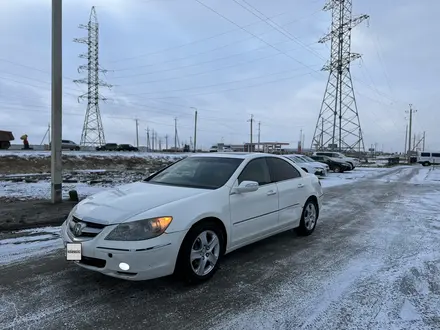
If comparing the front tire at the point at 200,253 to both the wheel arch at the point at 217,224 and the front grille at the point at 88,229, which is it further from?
the front grille at the point at 88,229

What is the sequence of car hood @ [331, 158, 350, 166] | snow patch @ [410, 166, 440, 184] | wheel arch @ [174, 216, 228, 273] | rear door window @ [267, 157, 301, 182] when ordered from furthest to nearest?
car hood @ [331, 158, 350, 166], snow patch @ [410, 166, 440, 184], rear door window @ [267, 157, 301, 182], wheel arch @ [174, 216, 228, 273]

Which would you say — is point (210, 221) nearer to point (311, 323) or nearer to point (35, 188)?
point (311, 323)

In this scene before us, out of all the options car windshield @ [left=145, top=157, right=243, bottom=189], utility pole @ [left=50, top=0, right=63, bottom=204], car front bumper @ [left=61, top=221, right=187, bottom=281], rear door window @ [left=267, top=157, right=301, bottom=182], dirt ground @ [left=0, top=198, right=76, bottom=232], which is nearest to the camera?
car front bumper @ [left=61, top=221, right=187, bottom=281]

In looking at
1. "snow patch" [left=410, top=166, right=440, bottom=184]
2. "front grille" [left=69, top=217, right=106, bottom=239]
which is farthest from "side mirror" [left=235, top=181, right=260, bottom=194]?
"snow patch" [left=410, top=166, right=440, bottom=184]

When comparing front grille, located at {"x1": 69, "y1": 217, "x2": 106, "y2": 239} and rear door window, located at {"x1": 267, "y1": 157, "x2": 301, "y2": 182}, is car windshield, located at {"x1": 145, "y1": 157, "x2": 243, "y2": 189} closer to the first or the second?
rear door window, located at {"x1": 267, "y1": 157, "x2": 301, "y2": 182}

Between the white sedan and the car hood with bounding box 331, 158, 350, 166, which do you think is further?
the car hood with bounding box 331, 158, 350, 166

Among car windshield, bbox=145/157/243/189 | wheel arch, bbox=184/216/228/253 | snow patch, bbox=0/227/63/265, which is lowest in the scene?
snow patch, bbox=0/227/63/265

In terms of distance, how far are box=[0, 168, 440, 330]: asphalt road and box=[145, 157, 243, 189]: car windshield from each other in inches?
45.2

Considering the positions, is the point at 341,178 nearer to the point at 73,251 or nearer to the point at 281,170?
the point at 281,170

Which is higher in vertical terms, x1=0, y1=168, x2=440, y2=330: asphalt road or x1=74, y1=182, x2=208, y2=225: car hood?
x1=74, y1=182, x2=208, y2=225: car hood

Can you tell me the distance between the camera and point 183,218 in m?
3.83

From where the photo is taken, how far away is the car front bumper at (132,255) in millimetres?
3502

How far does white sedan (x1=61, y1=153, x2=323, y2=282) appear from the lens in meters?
3.57

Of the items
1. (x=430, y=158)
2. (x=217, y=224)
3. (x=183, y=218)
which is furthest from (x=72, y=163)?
(x=430, y=158)
